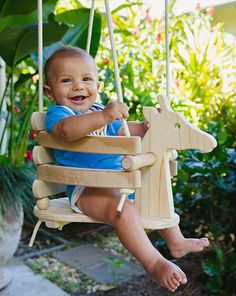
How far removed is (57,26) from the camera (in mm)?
1939

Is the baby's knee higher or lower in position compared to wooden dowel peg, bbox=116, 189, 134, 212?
lower

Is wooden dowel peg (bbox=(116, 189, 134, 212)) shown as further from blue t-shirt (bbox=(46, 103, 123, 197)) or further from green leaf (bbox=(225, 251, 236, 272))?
green leaf (bbox=(225, 251, 236, 272))

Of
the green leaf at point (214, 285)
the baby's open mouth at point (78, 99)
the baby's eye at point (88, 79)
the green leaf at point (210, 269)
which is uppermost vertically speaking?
the baby's eye at point (88, 79)

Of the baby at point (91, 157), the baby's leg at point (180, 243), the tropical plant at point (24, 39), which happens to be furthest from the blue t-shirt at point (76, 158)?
the tropical plant at point (24, 39)

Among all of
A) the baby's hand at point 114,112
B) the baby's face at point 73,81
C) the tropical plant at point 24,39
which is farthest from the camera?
the tropical plant at point 24,39

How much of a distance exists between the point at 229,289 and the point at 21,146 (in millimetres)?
1338

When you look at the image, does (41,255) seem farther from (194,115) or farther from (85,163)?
(85,163)

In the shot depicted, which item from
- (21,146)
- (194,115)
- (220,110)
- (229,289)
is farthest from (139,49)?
(229,289)

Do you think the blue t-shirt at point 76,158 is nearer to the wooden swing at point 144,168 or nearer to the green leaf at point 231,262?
the wooden swing at point 144,168

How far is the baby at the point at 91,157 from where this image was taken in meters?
0.96

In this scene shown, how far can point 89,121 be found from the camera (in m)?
0.97

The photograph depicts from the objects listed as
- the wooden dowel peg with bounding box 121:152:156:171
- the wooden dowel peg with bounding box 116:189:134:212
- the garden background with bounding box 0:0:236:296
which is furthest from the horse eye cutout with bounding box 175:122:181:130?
the garden background with bounding box 0:0:236:296

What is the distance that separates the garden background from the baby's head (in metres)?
0.78

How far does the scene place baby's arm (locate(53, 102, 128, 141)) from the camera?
951mm
